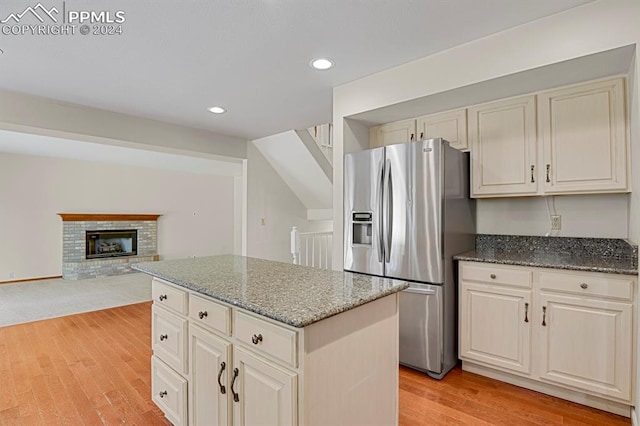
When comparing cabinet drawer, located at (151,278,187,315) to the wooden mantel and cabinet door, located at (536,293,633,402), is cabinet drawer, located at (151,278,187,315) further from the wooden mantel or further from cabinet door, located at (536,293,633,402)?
the wooden mantel

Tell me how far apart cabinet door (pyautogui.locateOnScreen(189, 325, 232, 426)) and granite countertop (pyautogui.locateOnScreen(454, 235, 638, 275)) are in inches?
73.1

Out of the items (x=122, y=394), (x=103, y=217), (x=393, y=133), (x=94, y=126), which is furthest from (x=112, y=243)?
(x=393, y=133)

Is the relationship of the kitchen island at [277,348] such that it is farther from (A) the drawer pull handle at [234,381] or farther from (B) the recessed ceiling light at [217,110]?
(B) the recessed ceiling light at [217,110]

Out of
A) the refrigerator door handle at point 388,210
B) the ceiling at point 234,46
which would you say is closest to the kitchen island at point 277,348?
the refrigerator door handle at point 388,210

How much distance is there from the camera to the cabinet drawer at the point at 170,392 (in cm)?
171

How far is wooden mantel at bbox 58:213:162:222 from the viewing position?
21.3 ft

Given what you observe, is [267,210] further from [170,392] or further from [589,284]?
[589,284]

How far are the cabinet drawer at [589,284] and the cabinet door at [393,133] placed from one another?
1616mm

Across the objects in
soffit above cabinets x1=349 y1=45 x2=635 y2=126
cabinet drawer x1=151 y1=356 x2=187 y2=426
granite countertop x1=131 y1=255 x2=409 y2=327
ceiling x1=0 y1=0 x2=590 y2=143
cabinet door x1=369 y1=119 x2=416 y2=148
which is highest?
ceiling x1=0 y1=0 x2=590 y2=143

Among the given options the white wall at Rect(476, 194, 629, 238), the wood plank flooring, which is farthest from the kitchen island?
the white wall at Rect(476, 194, 629, 238)

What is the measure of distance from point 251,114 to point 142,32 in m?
1.83

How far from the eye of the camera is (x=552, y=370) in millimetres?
2146

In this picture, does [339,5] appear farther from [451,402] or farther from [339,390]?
[451,402]

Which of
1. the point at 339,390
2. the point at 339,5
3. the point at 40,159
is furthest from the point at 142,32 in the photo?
the point at 40,159
